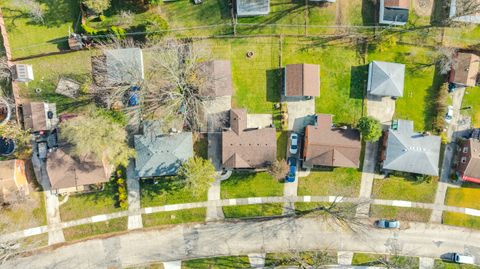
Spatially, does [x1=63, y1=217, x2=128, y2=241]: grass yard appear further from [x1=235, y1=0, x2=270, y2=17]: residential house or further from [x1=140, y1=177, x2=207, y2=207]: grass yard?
[x1=235, y1=0, x2=270, y2=17]: residential house

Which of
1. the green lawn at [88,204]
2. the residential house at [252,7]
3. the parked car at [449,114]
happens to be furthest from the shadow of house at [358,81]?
the green lawn at [88,204]

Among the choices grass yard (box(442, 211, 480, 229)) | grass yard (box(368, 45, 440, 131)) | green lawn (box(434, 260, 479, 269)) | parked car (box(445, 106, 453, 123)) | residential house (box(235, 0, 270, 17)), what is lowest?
green lawn (box(434, 260, 479, 269))

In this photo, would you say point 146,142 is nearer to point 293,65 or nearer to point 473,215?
point 293,65

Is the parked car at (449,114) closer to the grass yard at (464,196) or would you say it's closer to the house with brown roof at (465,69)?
the house with brown roof at (465,69)

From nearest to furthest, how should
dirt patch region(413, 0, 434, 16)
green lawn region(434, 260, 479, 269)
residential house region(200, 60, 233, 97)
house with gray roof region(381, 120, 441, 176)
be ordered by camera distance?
1. residential house region(200, 60, 233, 97)
2. house with gray roof region(381, 120, 441, 176)
3. dirt patch region(413, 0, 434, 16)
4. green lawn region(434, 260, 479, 269)

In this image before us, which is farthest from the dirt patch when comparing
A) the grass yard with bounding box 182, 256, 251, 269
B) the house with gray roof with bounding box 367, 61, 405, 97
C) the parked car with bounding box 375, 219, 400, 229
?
the grass yard with bounding box 182, 256, 251, 269

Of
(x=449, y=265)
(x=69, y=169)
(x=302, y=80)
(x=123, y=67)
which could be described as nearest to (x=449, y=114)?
(x=449, y=265)
